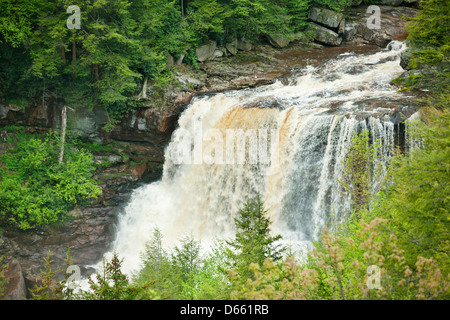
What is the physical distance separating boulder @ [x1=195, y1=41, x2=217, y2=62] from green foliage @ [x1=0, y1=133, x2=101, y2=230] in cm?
1052

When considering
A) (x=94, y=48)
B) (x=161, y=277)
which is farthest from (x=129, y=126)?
(x=161, y=277)

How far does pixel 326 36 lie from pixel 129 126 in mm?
16696

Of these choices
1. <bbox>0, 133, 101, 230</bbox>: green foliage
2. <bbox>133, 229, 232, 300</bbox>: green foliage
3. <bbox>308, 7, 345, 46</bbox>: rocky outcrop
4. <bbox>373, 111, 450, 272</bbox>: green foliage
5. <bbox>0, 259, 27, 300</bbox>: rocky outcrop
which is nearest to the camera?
<bbox>373, 111, 450, 272</bbox>: green foliage

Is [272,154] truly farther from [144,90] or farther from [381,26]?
[381,26]

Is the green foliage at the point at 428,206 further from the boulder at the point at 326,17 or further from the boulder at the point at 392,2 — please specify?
the boulder at the point at 392,2

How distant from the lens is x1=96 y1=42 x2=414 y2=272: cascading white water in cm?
1548

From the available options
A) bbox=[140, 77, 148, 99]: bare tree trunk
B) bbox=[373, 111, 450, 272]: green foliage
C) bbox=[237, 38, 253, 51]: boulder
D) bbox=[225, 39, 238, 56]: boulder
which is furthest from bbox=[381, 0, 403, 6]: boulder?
bbox=[373, 111, 450, 272]: green foliage

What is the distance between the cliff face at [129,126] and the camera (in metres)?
18.6

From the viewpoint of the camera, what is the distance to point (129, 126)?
2189 cm

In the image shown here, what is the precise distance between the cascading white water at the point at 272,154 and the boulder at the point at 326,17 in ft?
18.9

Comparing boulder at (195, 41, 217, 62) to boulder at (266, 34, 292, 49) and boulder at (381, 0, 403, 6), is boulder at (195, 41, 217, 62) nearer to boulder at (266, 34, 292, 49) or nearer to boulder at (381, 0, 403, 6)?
boulder at (266, 34, 292, 49)
